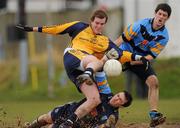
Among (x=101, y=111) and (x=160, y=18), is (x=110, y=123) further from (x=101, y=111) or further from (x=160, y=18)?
(x=160, y=18)

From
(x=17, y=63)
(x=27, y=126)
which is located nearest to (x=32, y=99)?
(x=17, y=63)

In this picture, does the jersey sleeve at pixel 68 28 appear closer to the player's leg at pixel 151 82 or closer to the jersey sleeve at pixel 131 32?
the jersey sleeve at pixel 131 32

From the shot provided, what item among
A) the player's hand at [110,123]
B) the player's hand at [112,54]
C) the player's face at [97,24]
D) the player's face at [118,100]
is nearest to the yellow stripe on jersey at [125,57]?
the player's hand at [112,54]

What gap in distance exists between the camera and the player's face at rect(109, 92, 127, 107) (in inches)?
473

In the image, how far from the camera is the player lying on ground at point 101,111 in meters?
12.1

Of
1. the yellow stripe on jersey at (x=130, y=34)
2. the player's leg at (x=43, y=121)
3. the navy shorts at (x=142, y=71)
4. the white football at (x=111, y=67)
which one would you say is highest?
the yellow stripe on jersey at (x=130, y=34)

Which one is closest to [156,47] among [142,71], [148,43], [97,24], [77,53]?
[148,43]

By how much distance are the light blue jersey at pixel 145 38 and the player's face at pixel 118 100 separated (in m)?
2.36

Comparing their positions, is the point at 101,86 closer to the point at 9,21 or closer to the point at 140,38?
Answer: the point at 140,38

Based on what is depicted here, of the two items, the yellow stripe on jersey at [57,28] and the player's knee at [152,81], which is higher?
the yellow stripe on jersey at [57,28]

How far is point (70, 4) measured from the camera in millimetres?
47000

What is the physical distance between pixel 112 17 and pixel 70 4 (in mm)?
7612

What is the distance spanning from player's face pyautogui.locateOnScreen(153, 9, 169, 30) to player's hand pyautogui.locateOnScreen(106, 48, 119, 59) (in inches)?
64.1

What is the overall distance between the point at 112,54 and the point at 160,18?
5.85ft
